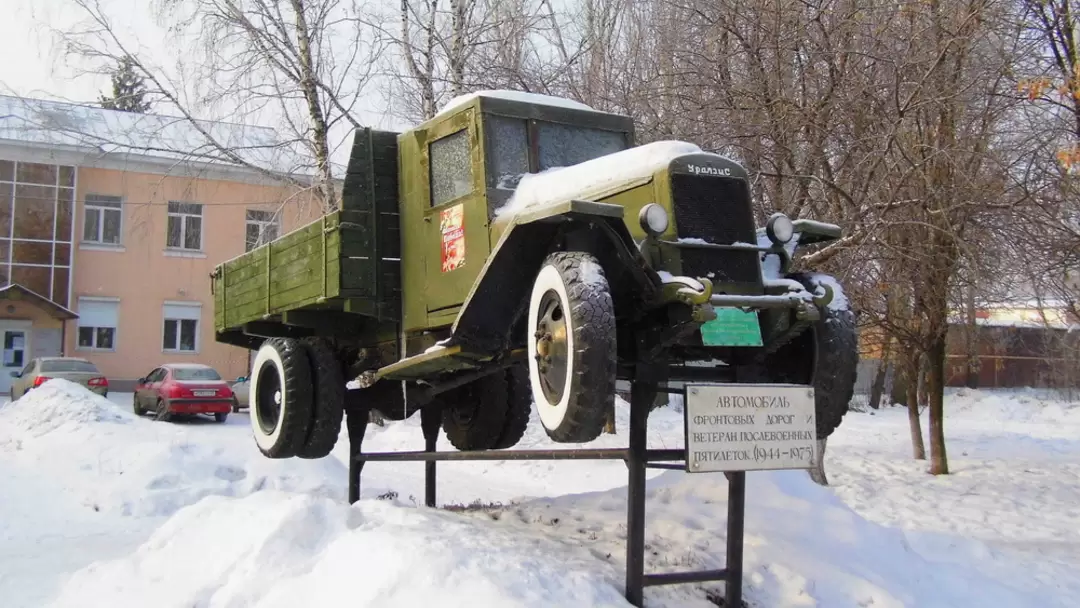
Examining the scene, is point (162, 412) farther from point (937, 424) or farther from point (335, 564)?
point (335, 564)

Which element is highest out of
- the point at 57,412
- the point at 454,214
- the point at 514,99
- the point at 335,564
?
the point at 514,99

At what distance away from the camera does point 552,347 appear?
385 cm

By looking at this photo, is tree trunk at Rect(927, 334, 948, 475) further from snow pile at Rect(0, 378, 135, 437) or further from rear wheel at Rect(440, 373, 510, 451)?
snow pile at Rect(0, 378, 135, 437)

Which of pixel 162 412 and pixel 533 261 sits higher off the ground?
pixel 533 261

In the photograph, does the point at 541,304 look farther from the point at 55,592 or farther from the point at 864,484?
the point at 864,484

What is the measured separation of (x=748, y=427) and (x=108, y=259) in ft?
80.2

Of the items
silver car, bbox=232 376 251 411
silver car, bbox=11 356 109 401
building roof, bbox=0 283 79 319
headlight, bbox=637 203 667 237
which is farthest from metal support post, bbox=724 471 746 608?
building roof, bbox=0 283 79 319

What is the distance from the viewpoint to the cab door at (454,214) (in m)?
4.89

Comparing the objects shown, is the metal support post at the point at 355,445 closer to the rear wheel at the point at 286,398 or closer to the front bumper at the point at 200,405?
the rear wheel at the point at 286,398

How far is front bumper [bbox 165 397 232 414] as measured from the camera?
17609 mm

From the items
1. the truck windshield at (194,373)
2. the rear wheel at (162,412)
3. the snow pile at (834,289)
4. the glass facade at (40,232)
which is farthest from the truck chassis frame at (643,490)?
the glass facade at (40,232)

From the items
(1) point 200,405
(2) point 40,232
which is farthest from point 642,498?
(2) point 40,232

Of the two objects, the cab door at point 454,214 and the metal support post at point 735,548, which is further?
the cab door at point 454,214

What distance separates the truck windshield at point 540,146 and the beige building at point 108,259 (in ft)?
64.9
